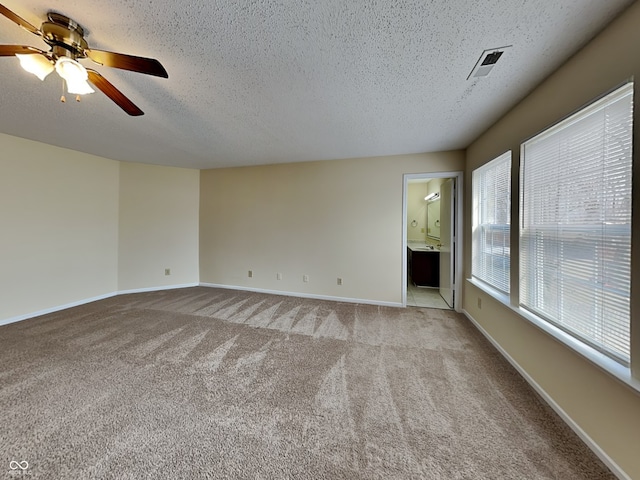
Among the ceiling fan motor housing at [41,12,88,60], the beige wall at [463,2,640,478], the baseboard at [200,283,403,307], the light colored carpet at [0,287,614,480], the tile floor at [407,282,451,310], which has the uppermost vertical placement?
the ceiling fan motor housing at [41,12,88,60]

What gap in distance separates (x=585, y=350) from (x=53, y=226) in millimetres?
5925

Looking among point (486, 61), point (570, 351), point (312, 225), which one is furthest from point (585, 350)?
point (312, 225)

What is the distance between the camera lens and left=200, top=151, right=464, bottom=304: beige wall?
369cm

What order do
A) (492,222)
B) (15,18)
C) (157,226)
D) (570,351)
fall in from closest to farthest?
(15,18) < (570,351) < (492,222) < (157,226)

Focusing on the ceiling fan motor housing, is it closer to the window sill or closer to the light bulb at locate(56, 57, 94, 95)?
the light bulb at locate(56, 57, 94, 95)

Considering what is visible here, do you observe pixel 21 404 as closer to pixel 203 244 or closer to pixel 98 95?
pixel 98 95

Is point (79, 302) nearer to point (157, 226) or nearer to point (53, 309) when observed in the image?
point (53, 309)

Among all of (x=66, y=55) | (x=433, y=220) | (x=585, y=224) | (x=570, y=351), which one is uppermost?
(x=66, y=55)

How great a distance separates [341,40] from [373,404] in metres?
2.44

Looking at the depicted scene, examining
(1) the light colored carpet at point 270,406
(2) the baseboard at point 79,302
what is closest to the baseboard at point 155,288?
(2) the baseboard at point 79,302

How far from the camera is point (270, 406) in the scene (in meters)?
1.62

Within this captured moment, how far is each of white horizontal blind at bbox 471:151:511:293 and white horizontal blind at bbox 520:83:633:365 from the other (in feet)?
1.25

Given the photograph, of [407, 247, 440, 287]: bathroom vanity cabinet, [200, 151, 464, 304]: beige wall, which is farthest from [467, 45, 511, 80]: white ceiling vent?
[407, 247, 440, 287]: bathroom vanity cabinet

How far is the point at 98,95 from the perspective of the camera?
2021 millimetres
